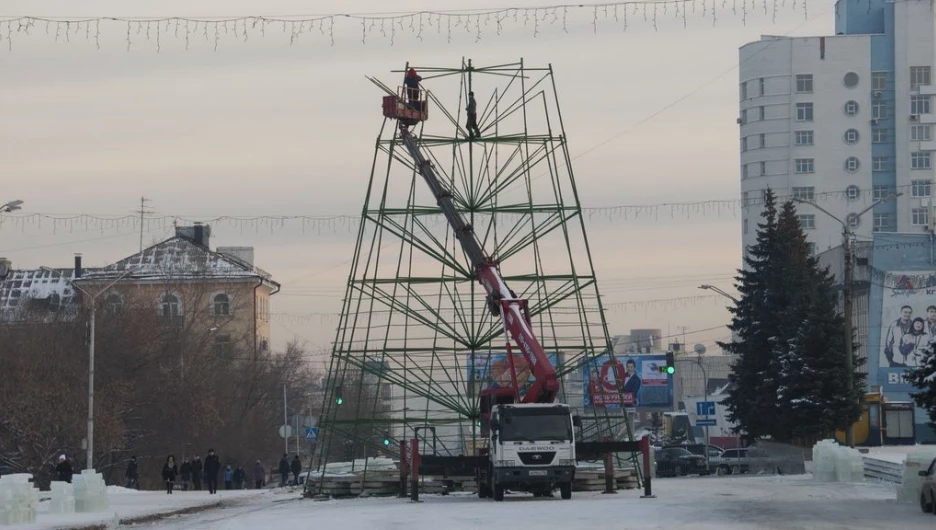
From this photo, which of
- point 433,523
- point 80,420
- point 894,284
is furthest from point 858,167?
point 433,523

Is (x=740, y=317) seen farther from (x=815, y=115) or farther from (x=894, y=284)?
(x=815, y=115)

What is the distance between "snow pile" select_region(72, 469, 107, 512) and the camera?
3784cm

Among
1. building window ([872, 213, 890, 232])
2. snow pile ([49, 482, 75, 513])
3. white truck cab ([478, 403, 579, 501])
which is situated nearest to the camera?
white truck cab ([478, 403, 579, 501])

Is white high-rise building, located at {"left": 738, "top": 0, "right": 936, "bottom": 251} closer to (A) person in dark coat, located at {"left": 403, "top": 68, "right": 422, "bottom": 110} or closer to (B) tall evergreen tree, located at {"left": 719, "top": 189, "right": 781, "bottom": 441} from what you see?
(B) tall evergreen tree, located at {"left": 719, "top": 189, "right": 781, "bottom": 441}

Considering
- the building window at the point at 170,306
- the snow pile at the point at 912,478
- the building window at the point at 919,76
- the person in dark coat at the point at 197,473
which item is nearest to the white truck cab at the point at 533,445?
the snow pile at the point at 912,478

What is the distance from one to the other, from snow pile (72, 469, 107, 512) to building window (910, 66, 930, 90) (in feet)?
334

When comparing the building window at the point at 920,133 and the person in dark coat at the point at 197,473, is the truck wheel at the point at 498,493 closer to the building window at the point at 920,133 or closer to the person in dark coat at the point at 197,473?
the person in dark coat at the point at 197,473

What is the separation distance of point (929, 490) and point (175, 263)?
8370cm

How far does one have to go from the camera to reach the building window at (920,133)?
12988 cm

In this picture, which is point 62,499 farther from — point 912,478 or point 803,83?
point 803,83

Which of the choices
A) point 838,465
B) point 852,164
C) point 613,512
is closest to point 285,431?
point 838,465

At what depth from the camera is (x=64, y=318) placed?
88750 millimetres

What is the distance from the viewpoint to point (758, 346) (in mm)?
64688

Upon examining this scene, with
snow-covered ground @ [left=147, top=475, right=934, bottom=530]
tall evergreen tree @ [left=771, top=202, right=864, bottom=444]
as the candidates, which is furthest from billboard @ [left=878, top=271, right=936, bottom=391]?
snow-covered ground @ [left=147, top=475, right=934, bottom=530]
